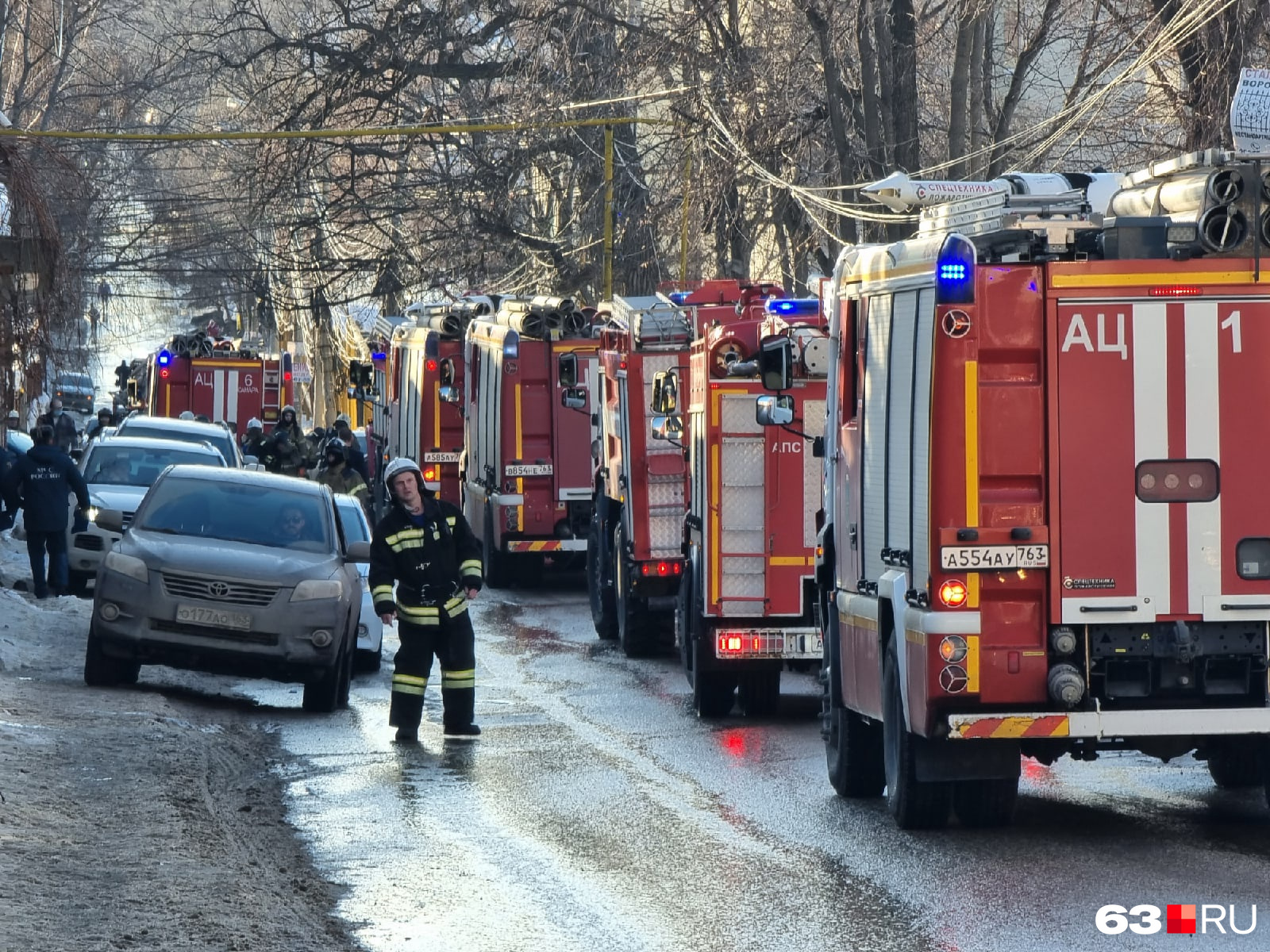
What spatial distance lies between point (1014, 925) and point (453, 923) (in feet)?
6.50

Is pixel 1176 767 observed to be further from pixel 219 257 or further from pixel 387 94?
pixel 219 257

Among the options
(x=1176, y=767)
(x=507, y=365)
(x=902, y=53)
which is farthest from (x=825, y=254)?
(x=1176, y=767)

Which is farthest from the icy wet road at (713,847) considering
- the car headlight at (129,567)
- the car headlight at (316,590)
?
the car headlight at (129,567)

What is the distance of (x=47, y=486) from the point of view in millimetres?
22547

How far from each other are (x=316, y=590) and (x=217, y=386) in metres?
30.3

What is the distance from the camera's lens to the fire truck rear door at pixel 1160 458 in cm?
912

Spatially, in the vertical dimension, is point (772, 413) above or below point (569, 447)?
above

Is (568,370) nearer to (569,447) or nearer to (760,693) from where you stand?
(569,447)

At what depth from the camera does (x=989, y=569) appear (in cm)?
908

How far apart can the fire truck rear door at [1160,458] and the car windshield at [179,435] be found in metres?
17.8

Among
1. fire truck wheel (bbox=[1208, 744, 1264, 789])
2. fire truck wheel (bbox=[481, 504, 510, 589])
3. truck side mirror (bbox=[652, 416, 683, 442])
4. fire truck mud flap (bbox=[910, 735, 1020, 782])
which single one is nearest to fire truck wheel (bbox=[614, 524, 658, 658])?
truck side mirror (bbox=[652, 416, 683, 442])

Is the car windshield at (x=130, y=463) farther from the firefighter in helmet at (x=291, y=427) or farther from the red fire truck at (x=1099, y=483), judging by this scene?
the red fire truck at (x=1099, y=483)

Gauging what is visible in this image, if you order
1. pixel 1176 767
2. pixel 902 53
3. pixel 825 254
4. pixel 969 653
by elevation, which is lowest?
pixel 1176 767
